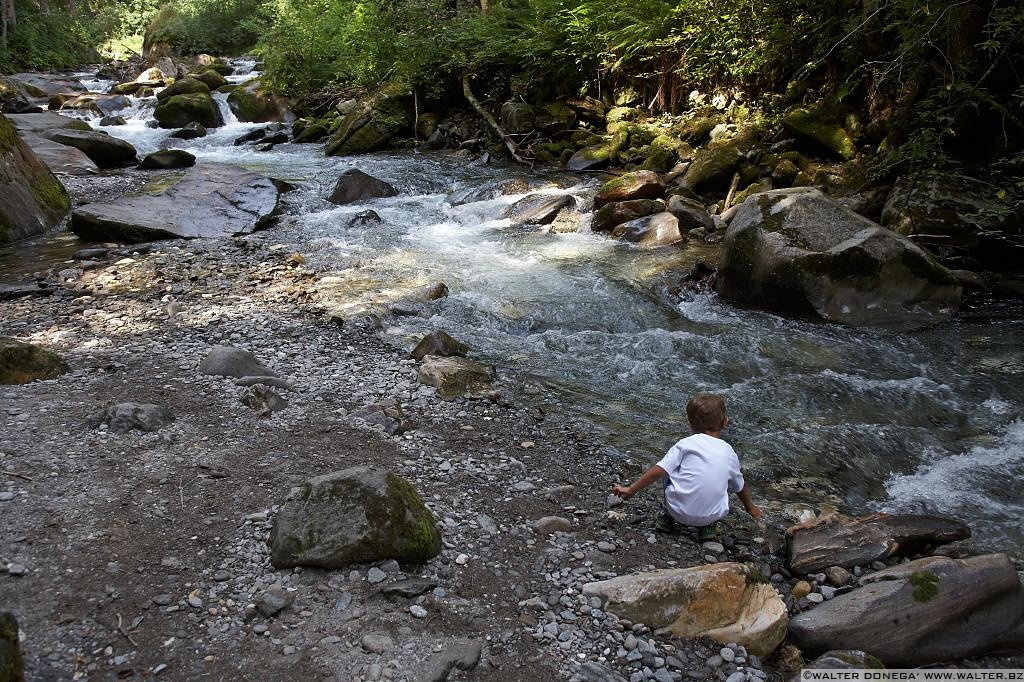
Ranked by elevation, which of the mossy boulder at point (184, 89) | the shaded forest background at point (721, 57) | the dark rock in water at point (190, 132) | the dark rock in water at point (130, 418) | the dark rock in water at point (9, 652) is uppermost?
the shaded forest background at point (721, 57)

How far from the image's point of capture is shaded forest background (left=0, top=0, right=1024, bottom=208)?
8602 millimetres

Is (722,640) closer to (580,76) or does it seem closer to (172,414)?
(172,414)

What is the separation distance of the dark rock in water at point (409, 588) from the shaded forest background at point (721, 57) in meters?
6.66

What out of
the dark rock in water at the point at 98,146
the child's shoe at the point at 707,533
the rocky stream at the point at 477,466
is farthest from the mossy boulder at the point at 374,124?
the child's shoe at the point at 707,533

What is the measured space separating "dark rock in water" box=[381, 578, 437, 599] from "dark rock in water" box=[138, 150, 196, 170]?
13.8 meters

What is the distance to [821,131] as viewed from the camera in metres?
11.7

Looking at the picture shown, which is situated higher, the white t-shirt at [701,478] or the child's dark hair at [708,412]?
the child's dark hair at [708,412]

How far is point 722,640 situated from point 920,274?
19.1 ft

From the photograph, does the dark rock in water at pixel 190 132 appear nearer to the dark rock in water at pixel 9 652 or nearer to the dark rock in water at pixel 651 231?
the dark rock in water at pixel 651 231

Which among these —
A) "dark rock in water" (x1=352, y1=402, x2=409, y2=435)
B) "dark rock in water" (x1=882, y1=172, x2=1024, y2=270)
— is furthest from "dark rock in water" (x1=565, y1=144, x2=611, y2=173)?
"dark rock in water" (x1=352, y1=402, x2=409, y2=435)

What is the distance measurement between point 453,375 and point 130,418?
2.39 m

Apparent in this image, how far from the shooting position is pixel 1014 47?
8984 millimetres

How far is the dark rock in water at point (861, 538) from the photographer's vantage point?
3902mm

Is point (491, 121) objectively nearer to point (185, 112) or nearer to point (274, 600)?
point (185, 112)
